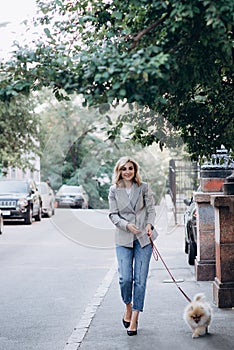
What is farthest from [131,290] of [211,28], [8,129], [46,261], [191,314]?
[8,129]

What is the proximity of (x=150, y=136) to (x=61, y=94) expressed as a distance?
199 centimetres

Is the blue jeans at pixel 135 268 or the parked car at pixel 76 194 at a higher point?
the parked car at pixel 76 194

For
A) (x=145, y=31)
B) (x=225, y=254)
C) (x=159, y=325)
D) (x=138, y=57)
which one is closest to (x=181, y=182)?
(x=225, y=254)

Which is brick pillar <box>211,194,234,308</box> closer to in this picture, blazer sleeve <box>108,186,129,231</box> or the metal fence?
blazer sleeve <box>108,186,129,231</box>

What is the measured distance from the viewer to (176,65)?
183 inches

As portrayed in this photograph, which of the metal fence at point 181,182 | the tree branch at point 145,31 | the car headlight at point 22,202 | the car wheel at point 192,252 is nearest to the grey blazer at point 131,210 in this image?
the tree branch at point 145,31

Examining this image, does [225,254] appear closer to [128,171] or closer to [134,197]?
[134,197]

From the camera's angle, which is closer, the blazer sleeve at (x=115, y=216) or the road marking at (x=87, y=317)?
the road marking at (x=87, y=317)

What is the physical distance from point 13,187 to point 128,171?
22.2 metres

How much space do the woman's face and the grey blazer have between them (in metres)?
0.11

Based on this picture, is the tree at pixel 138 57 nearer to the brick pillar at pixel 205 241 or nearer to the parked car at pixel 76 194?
the brick pillar at pixel 205 241

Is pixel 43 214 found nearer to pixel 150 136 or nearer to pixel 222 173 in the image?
pixel 222 173

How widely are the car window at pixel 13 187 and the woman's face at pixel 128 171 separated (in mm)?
21638

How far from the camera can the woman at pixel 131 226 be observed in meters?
7.03
